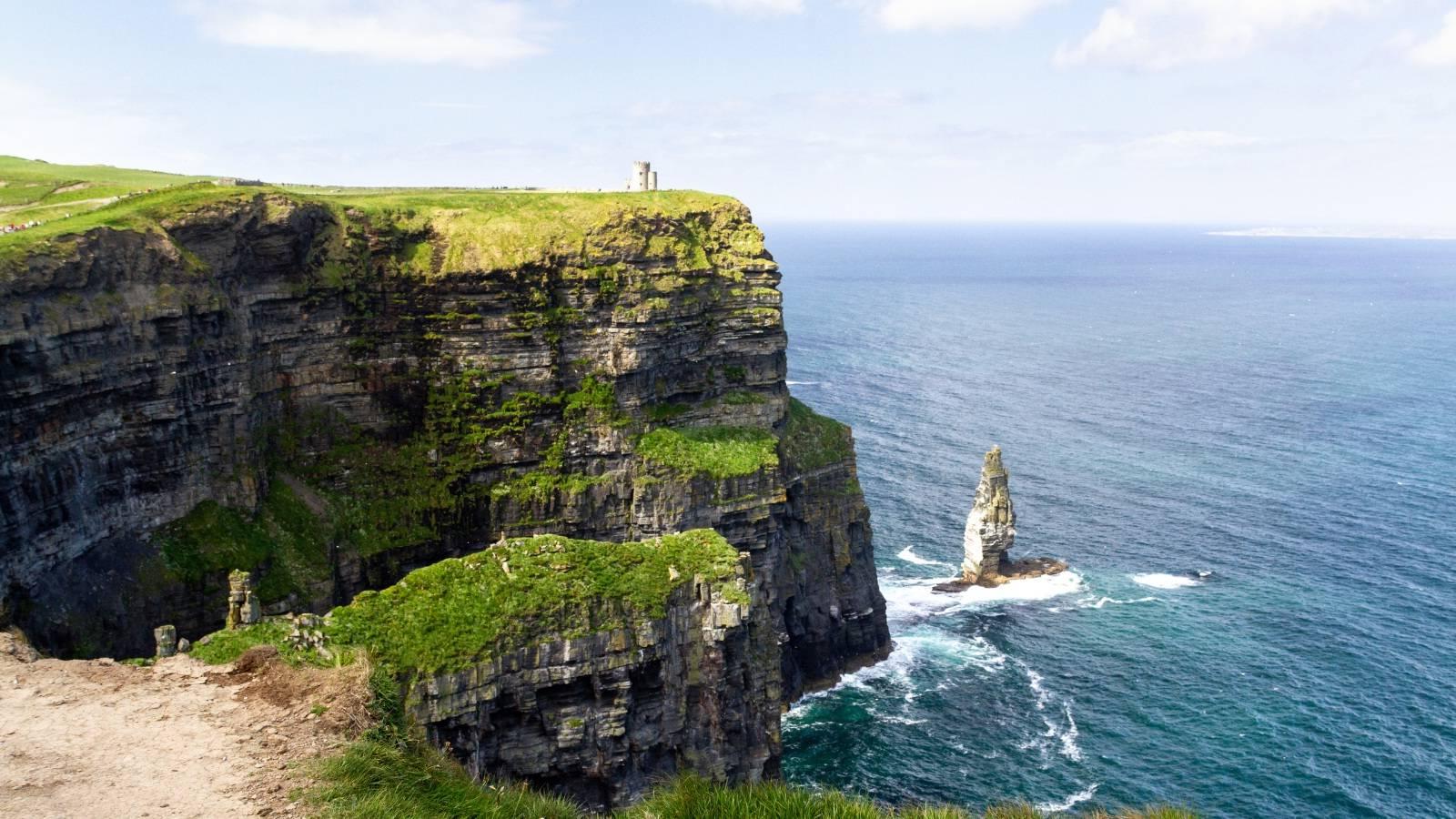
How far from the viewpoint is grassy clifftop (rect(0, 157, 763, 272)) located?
215ft

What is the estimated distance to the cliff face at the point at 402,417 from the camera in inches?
2144

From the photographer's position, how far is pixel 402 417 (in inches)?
2931

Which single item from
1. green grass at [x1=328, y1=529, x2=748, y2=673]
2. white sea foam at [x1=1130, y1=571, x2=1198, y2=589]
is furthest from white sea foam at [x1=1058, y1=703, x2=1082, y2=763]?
green grass at [x1=328, y1=529, x2=748, y2=673]

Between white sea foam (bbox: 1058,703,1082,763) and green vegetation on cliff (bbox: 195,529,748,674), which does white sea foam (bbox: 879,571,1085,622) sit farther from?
green vegetation on cliff (bbox: 195,529,748,674)

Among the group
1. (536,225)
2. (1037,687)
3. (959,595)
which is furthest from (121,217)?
(959,595)

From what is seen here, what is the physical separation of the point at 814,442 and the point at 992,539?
23025 millimetres

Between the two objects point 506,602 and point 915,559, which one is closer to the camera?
point 506,602

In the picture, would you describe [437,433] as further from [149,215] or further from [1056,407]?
[1056,407]

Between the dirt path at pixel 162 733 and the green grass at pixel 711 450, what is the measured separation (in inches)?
1473

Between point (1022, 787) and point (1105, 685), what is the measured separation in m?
16.2

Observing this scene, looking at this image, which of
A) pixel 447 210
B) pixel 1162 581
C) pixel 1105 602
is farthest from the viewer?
pixel 1162 581

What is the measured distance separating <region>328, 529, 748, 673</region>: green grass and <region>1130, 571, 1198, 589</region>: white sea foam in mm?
54581

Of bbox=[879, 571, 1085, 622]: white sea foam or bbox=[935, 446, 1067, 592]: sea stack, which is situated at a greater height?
bbox=[935, 446, 1067, 592]: sea stack

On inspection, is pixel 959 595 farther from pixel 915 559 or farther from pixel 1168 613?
pixel 1168 613
